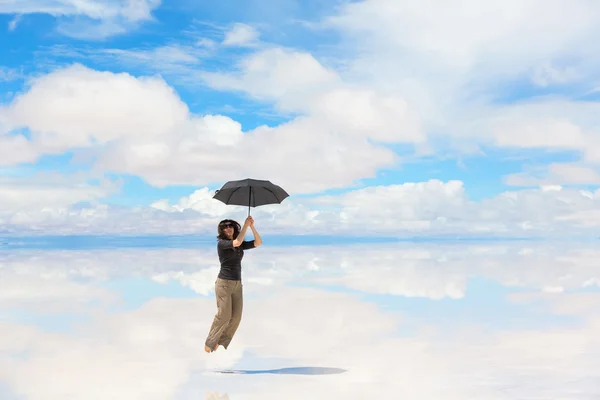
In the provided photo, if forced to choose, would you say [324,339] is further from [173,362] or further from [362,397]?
[362,397]

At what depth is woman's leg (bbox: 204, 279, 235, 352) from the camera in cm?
1105

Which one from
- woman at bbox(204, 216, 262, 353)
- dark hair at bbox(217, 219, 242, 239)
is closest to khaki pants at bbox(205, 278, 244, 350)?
woman at bbox(204, 216, 262, 353)

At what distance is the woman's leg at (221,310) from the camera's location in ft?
36.3

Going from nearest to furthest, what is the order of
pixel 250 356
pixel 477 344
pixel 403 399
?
pixel 403 399 < pixel 250 356 < pixel 477 344

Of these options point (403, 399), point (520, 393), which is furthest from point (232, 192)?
point (520, 393)

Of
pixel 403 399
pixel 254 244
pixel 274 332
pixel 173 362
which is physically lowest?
pixel 403 399

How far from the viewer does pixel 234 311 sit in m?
11.2

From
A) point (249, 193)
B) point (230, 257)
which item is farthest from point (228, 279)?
point (249, 193)

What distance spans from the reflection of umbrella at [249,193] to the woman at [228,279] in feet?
1.36

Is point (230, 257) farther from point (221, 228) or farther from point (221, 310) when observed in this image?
point (221, 310)

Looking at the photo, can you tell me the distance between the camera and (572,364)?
10.8 metres

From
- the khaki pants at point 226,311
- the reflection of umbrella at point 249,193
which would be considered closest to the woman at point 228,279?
the khaki pants at point 226,311

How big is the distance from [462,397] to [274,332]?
588 centimetres

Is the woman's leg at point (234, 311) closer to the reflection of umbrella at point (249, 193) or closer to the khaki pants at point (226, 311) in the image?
the khaki pants at point (226, 311)
